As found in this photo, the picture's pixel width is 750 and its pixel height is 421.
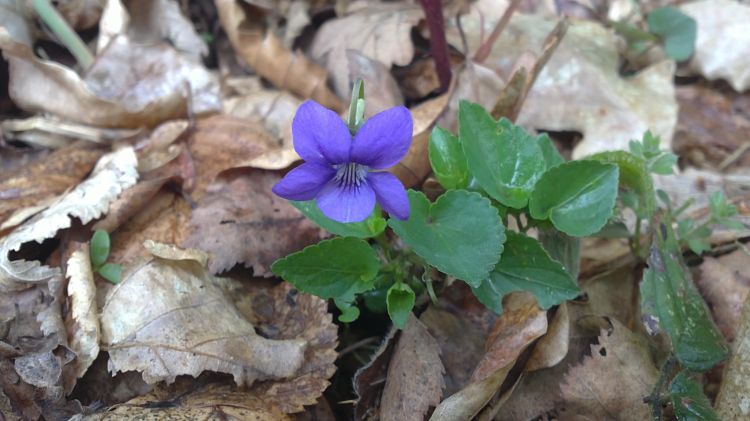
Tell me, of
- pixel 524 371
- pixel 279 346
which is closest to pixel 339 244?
pixel 279 346

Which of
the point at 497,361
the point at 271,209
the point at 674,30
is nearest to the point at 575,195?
the point at 497,361

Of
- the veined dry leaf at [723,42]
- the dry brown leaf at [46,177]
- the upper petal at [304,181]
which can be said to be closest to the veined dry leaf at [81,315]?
the dry brown leaf at [46,177]

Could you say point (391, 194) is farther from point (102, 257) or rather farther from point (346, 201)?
point (102, 257)

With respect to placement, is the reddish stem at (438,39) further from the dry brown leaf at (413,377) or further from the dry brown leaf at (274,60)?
the dry brown leaf at (413,377)

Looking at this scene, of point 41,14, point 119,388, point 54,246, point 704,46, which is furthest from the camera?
point 704,46

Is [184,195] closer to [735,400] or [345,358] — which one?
[345,358]

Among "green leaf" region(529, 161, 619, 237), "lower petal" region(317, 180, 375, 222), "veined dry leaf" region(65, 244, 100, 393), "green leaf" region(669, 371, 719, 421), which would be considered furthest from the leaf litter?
"lower petal" region(317, 180, 375, 222)
